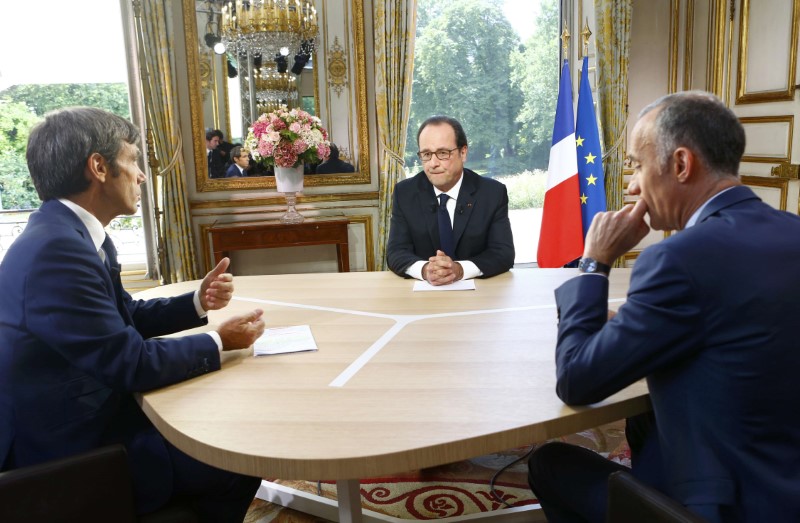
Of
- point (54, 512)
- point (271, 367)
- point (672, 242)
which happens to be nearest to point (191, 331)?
point (271, 367)

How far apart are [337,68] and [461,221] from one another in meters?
2.42

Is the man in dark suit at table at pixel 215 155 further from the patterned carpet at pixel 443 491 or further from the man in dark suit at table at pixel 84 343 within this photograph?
the man in dark suit at table at pixel 84 343

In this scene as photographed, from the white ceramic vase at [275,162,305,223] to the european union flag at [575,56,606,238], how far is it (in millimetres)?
1991

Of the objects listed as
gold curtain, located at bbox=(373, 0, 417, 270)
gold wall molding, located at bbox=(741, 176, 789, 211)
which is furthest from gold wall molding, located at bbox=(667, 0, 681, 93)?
gold curtain, located at bbox=(373, 0, 417, 270)

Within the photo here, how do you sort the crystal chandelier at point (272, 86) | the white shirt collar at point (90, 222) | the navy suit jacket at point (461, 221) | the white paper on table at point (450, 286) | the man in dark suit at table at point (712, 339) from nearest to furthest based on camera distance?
the man in dark suit at table at point (712, 339)
the white shirt collar at point (90, 222)
the white paper on table at point (450, 286)
the navy suit jacket at point (461, 221)
the crystal chandelier at point (272, 86)

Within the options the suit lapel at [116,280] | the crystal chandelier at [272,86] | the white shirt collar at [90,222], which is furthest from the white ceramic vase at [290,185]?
the white shirt collar at [90,222]

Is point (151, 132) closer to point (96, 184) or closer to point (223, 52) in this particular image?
point (223, 52)

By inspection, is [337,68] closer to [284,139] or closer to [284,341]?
[284,139]

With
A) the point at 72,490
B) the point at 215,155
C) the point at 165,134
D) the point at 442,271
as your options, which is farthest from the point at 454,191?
the point at 165,134

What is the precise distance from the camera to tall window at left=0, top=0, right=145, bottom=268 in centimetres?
444

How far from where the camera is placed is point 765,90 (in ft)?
13.5

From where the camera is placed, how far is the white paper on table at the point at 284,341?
5.66ft

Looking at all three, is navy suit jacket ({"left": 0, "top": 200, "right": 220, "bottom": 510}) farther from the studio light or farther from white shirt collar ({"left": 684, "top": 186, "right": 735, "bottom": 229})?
the studio light

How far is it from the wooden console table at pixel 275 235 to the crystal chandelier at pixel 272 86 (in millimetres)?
930
